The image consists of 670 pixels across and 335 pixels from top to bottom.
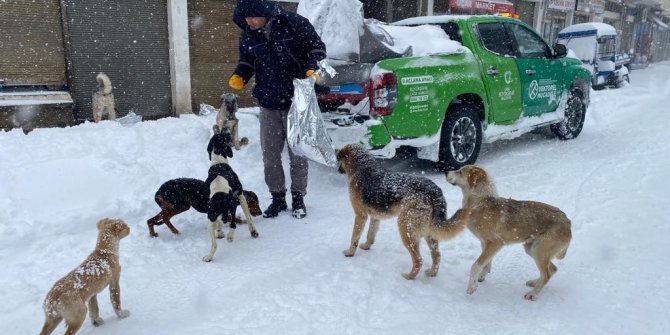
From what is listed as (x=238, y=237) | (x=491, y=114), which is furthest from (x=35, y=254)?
(x=491, y=114)

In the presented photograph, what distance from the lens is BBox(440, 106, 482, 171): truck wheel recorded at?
6031mm

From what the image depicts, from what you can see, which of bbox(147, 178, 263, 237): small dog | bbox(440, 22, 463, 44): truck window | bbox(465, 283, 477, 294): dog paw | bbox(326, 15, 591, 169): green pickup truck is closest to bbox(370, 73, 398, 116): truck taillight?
bbox(326, 15, 591, 169): green pickup truck

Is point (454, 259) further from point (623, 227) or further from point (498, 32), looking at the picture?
point (498, 32)

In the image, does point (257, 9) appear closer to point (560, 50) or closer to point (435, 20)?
point (435, 20)

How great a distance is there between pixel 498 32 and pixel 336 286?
5.03m

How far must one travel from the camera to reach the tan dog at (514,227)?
3.05 m

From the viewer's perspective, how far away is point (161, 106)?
384 inches

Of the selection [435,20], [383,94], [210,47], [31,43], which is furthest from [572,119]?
[31,43]

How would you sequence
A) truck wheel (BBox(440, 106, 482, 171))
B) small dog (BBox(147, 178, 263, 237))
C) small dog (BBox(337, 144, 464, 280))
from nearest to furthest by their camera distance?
small dog (BBox(337, 144, 464, 280)) → small dog (BBox(147, 178, 263, 237)) → truck wheel (BBox(440, 106, 482, 171))

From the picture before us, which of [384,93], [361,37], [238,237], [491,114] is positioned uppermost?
[361,37]

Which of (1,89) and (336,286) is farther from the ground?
(1,89)

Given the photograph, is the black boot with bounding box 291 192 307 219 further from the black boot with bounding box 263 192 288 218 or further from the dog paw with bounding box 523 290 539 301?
the dog paw with bounding box 523 290 539 301

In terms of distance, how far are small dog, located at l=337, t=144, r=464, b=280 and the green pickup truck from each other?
4.75 ft

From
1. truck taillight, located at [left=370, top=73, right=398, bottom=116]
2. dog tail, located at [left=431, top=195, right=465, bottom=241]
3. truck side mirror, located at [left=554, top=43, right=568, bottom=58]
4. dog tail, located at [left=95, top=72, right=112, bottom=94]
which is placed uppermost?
truck side mirror, located at [left=554, top=43, right=568, bottom=58]
